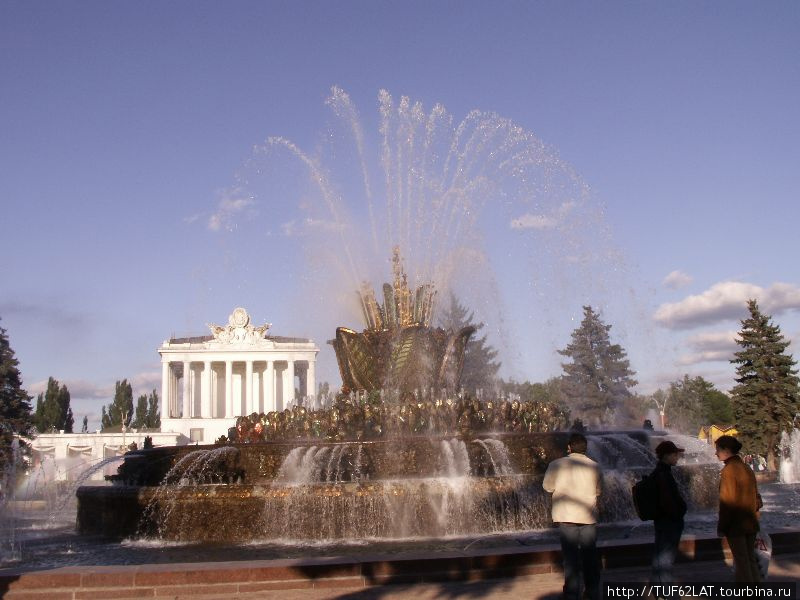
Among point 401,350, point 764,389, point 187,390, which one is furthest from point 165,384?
point 401,350

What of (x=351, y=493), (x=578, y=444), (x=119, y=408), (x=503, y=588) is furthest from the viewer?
(x=119, y=408)

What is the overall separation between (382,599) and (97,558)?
5507 mm

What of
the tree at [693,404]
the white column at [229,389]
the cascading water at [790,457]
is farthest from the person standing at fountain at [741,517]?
the white column at [229,389]

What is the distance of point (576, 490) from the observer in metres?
6.16

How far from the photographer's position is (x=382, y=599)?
6820mm

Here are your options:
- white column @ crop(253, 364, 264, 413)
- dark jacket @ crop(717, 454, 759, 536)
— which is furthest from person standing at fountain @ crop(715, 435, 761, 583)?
white column @ crop(253, 364, 264, 413)

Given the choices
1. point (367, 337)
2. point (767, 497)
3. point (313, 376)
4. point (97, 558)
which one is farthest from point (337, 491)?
point (313, 376)

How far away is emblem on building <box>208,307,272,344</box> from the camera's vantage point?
89188mm

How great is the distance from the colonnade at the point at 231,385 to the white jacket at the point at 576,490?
268 ft

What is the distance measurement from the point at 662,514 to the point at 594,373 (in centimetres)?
6108

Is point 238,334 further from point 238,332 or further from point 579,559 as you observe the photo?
point 579,559

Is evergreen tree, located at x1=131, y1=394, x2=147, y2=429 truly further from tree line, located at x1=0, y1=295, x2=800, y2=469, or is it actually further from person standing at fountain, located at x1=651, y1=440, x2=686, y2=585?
person standing at fountain, located at x1=651, y1=440, x2=686, y2=585

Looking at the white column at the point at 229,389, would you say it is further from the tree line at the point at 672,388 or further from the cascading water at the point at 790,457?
the cascading water at the point at 790,457

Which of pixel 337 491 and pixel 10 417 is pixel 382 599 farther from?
pixel 10 417
